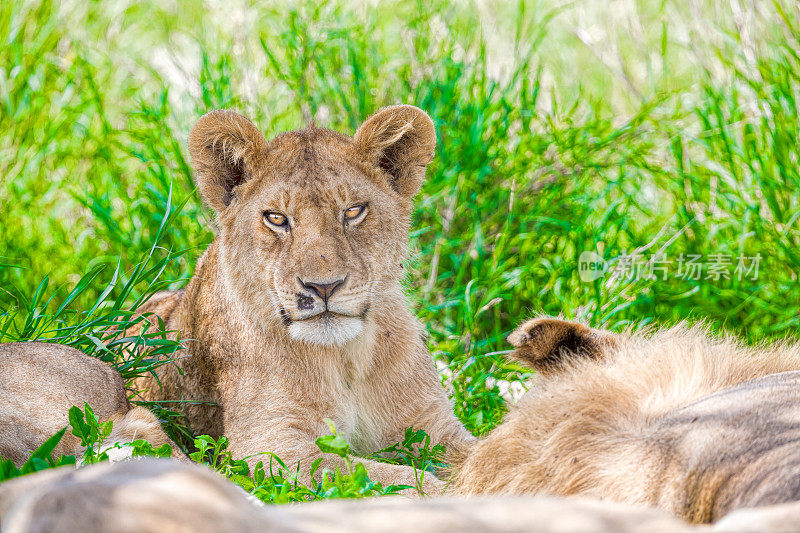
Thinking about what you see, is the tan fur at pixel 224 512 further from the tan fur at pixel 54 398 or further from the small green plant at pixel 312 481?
the tan fur at pixel 54 398

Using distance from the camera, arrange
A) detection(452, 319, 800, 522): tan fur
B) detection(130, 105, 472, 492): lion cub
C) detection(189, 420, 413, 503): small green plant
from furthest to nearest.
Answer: detection(130, 105, 472, 492): lion cub, detection(189, 420, 413, 503): small green plant, detection(452, 319, 800, 522): tan fur

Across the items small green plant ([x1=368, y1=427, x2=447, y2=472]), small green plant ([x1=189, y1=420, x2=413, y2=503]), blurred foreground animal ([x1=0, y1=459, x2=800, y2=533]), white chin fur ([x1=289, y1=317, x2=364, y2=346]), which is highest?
blurred foreground animal ([x1=0, y1=459, x2=800, y2=533])

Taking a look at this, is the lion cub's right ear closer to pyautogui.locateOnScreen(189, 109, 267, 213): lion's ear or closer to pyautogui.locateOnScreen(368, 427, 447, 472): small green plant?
pyautogui.locateOnScreen(368, 427, 447, 472): small green plant

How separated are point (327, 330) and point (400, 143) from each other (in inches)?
39.1

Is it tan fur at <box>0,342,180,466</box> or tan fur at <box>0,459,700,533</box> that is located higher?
tan fur at <box>0,459,700,533</box>

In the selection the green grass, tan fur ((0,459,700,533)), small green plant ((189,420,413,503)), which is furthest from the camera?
the green grass

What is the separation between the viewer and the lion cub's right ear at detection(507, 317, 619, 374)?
2.75 meters

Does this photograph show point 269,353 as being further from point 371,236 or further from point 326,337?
point 371,236

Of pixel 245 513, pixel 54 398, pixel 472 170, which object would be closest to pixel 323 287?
pixel 54 398

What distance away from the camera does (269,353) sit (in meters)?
3.68

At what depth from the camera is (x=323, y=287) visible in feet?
11.0

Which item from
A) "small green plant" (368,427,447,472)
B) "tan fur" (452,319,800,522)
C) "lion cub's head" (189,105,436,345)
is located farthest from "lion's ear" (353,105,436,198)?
"tan fur" (452,319,800,522)

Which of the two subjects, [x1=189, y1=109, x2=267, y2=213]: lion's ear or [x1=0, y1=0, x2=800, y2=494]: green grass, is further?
[x1=0, y1=0, x2=800, y2=494]: green grass

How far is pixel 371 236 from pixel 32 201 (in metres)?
3.05
